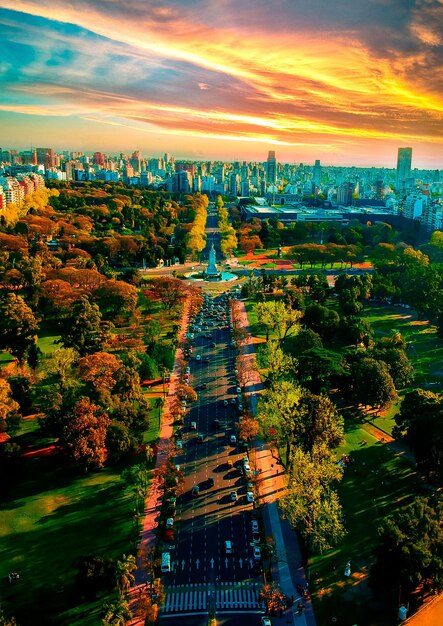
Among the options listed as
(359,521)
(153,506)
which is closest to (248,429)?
(153,506)

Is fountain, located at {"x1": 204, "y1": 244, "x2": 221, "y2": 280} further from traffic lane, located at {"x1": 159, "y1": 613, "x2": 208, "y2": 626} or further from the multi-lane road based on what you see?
traffic lane, located at {"x1": 159, "y1": 613, "x2": 208, "y2": 626}

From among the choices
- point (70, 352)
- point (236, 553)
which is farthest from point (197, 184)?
point (236, 553)

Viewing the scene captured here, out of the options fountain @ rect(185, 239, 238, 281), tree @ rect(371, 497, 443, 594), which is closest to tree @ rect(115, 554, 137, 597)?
tree @ rect(371, 497, 443, 594)

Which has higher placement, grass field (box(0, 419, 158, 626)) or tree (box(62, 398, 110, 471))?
tree (box(62, 398, 110, 471))

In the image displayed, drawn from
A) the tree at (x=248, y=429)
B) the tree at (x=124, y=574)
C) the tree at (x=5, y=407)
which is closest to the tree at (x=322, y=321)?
the tree at (x=248, y=429)

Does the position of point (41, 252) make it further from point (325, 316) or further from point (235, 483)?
point (235, 483)

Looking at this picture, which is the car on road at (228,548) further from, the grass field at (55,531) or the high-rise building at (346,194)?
the high-rise building at (346,194)
